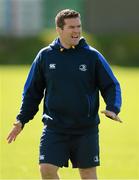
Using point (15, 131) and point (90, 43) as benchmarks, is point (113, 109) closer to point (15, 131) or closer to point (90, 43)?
point (15, 131)

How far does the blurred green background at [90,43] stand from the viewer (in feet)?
34.5

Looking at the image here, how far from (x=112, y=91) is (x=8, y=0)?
99.8 ft

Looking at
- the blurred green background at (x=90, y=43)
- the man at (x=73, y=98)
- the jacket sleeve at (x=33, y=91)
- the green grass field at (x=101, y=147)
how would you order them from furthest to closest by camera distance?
the blurred green background at (x=90, y=43) < the green grass field at (x=101, y=147) < the jacket sleeve at (x=33, y=91) < the man at (x=73, y=98)

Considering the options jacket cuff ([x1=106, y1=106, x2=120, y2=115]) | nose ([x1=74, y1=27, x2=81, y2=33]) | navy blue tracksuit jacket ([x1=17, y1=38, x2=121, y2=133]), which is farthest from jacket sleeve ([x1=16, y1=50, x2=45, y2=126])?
jacket cuff ([x1=106, y1=106, x2=120, y2=115])

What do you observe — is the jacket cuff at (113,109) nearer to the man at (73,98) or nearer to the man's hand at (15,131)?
the man at (73,98)

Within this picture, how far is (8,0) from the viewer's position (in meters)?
37.7

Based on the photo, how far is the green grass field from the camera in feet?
32.2

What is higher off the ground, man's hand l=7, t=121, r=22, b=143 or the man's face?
the man's face

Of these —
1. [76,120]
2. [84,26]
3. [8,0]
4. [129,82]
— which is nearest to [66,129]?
[76,120]

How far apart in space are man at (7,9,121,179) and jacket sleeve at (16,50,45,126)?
0.07 metres

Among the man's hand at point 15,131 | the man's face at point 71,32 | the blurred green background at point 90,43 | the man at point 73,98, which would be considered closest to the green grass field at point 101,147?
the blurred green background at point 90,43

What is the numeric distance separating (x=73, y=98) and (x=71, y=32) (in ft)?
1.98

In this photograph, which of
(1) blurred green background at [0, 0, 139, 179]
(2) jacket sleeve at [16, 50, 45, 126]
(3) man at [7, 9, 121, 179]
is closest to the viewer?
(3) man at [7, 9, 121, 179]

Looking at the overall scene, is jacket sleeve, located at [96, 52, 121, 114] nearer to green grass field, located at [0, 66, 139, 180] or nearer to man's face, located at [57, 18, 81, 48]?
man's face, located at [57, 18, 81, 48]
